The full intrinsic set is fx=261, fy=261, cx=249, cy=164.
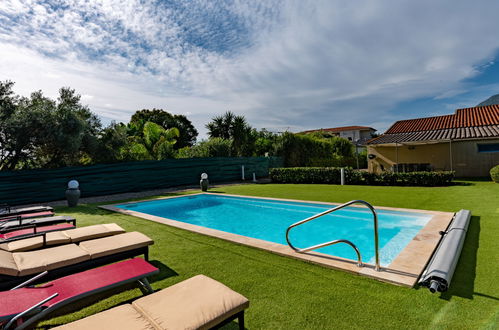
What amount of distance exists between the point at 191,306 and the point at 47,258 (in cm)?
248

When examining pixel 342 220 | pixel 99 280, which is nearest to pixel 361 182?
pixel 342 220

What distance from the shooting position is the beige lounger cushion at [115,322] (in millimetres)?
1901

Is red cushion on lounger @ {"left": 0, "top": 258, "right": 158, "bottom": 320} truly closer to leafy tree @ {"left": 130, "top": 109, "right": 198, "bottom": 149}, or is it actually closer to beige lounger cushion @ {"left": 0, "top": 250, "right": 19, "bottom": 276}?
beige lounger cushion @ {"left": 0, "top": 250, "right": 19, "bottom": 276}

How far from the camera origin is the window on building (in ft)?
51.3

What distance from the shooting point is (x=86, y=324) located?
1936mm

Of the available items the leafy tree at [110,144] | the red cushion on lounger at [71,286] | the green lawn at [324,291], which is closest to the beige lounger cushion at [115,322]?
the red cushion on lounger at [71,286]

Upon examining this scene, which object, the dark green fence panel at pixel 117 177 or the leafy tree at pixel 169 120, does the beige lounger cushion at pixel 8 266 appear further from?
the leafy tree at pixel 169 120

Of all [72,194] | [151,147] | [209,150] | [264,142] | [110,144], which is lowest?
[72,194]

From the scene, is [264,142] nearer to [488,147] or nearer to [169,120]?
[488,147]

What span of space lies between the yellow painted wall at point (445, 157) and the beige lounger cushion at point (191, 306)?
19.7 meters

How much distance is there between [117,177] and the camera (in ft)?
50.0

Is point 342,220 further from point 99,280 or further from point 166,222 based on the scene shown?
point 99,280

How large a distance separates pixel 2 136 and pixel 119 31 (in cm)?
823

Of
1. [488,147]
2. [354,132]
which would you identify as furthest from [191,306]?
[354,132]
